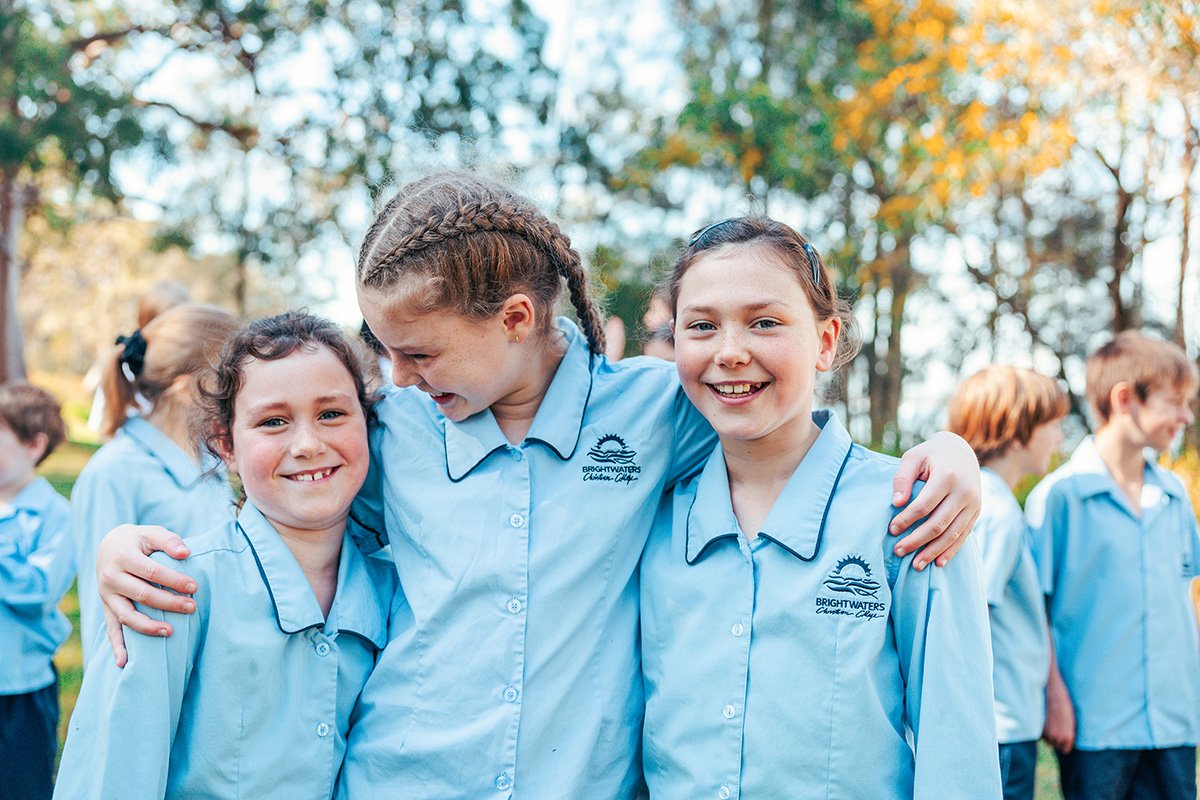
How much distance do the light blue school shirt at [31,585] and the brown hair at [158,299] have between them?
89 centimetres

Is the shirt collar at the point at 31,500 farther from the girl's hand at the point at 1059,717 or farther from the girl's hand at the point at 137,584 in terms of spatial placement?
the girl's hand at the point at 1059,717

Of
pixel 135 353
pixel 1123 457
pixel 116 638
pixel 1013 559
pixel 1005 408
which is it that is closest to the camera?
pixel 116 638

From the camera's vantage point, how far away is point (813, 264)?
2.18 metres

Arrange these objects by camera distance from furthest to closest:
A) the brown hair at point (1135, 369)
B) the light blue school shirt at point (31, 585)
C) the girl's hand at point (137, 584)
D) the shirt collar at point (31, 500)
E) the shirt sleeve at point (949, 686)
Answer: the brown hair at point (1135, 369), the shirt collar at point (31, 500), the light blue school shirt at point (31, 585), the girl's hand at point (137, 584), the shirt sleeve at point (949, 686)

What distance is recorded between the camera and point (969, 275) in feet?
48.9

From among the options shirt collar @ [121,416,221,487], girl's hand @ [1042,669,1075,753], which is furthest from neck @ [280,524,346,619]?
girl's hand @ [1042,669,1075,753]

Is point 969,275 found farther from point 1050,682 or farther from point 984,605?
point 984,605

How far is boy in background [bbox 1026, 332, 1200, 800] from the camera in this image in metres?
3.57

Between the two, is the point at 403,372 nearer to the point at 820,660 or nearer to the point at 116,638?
the point at 116,638

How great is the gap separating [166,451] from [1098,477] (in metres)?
Answer: 3.07

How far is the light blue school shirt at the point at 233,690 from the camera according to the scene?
1916mm

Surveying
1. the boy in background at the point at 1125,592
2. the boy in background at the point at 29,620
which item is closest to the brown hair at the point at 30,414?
the boy in background at the point at 29,620

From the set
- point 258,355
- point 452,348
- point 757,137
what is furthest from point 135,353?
point 757,137

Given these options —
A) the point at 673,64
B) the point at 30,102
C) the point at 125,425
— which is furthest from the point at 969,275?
the point at 125,425
